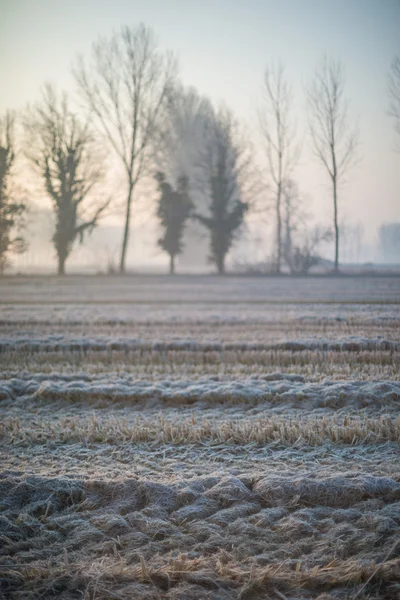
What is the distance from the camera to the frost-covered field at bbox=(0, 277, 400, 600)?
2.35m

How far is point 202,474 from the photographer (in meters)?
3.43

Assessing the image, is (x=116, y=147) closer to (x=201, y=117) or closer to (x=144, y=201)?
(x=144, y=201)

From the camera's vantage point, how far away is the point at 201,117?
51.4 metres

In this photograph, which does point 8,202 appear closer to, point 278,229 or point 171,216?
point 171,216

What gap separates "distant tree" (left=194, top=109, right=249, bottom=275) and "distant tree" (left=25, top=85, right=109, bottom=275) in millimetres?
9026

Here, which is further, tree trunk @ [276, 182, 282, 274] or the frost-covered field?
tree trunk @ [276, 182, 282, 274]

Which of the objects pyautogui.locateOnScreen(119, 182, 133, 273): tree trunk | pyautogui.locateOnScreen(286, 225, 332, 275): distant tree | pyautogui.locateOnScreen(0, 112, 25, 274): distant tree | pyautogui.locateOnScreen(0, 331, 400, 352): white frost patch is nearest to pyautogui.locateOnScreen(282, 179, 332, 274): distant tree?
pyautogui.locateOnScreen(286, 225, 332, 275): distant tree

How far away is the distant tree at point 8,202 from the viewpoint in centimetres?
2904

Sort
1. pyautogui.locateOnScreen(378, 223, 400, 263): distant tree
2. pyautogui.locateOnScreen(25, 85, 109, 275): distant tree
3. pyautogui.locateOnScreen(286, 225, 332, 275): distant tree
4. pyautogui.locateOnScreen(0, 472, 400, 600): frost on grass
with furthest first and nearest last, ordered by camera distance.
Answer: pyautogui.locateOnScreen(25, 85, 109, 275): distant tree, pyautogui.locateOnScreen(286, 225, 332, 275): distant tree, pyautogui.locateOnScreen(378, 223, 400, 263): distant tree, pyautogui.locateOnScreen(0, 472, 400, 600): frost on grass

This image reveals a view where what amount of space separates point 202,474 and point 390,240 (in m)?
31.8

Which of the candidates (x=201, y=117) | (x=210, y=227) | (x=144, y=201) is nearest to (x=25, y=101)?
(x=144, y=201)

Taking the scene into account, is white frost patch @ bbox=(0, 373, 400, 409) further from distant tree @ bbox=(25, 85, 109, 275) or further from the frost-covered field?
distant tree @ bbox=(25, 85, 109, 275)

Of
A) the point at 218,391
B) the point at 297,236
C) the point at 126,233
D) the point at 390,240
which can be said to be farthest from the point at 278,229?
the point at 218,391

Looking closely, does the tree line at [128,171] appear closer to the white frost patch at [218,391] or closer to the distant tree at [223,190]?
the distant tree at [223,190]
